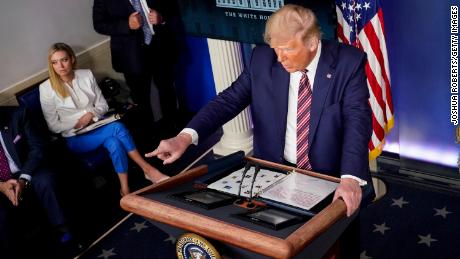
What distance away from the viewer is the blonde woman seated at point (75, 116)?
5.46m

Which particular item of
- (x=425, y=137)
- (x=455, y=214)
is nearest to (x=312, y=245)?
(x=455, y=214)

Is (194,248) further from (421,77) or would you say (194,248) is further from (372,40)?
(421,77)

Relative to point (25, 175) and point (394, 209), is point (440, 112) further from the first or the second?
point (25, 175)

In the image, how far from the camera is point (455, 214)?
4.62m

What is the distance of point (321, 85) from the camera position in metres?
2.82

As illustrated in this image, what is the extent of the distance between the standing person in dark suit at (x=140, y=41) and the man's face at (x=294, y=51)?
3.24m

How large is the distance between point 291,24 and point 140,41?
11.7 ft

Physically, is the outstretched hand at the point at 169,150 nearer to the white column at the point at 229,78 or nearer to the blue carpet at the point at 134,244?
the blue carpet at the point at 134,244

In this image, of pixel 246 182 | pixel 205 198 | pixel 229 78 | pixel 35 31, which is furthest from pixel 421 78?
pixel 35 31

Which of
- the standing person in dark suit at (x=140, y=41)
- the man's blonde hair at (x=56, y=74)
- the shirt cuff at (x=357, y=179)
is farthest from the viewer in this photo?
the standing person in dark suit at (x=140, y=41)

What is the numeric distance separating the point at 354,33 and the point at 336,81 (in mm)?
1687

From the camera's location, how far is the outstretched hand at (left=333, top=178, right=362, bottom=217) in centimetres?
227

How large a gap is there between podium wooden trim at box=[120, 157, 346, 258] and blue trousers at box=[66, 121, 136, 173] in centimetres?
307

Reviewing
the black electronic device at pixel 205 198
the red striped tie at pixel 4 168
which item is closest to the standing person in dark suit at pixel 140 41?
the red striped tie at pixel 4 168
